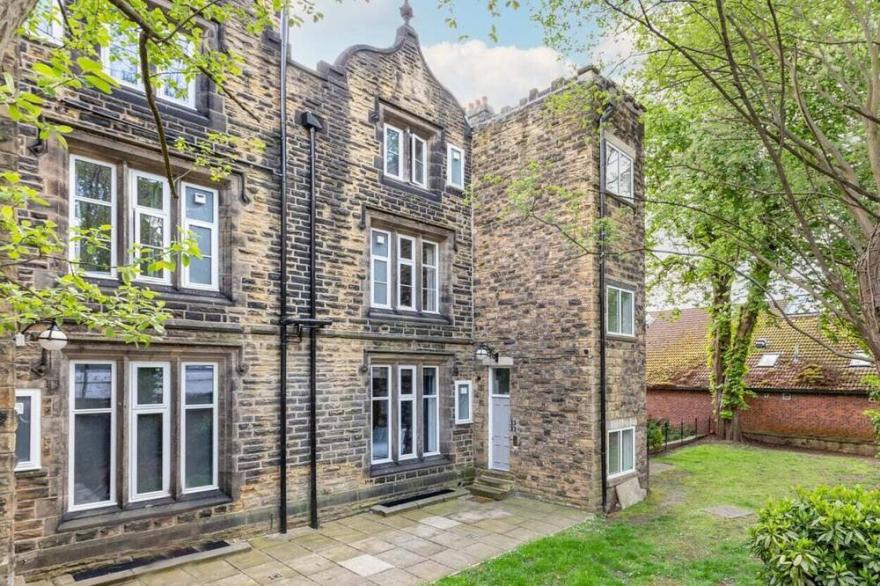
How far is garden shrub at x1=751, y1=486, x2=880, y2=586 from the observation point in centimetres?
486

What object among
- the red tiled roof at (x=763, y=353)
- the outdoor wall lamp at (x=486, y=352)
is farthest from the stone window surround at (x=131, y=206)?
the red tiled roof at (x=763, y=353)

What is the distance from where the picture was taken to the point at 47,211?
6.11 meters

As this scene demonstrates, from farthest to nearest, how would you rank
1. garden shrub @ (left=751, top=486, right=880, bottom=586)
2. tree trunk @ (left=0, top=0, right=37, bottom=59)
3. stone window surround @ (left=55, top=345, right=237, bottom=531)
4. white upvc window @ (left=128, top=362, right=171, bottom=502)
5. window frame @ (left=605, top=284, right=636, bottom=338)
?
window frame @ (left=605, top=284, right=636, bottom=338) → white upvc window @ (left=128, top=362, right=171, bottom=502) → stone window surround @ (left=55, top=345, right=237, bottom=531) → garden shrub @ (left=751, top=486, right=880, bottom=586) → tree trunk @ (left=0, top=0, right=37, bottom=59)

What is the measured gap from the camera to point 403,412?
1017 centimetres

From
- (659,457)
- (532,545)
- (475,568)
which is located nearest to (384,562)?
(475,568)

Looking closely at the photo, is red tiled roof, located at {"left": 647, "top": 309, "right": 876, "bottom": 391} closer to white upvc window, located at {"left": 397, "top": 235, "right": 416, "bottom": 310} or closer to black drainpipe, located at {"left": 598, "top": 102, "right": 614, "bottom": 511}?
black drainpipe, located at {"left": 598, "top": 102, "right": 614, "bottom": 511}

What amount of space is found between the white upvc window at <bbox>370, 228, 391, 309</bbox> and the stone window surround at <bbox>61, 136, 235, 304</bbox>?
2.78m

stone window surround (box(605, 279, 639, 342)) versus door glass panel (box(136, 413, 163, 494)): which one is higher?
stone window surround (box(605, 279, 639, 342))

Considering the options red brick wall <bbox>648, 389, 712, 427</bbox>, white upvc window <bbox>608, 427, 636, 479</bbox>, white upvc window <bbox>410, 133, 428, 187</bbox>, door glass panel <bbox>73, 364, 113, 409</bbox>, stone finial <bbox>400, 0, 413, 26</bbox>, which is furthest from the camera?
red brick wall <bbox>648, 389, 712, 427</bbox>

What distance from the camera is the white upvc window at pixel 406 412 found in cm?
1002

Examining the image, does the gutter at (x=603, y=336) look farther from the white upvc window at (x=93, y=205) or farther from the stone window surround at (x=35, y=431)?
the stone window surround at (x=35, y=431)

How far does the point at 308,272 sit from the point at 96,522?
444cm

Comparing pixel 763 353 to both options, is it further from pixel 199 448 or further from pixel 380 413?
pixel 199 448

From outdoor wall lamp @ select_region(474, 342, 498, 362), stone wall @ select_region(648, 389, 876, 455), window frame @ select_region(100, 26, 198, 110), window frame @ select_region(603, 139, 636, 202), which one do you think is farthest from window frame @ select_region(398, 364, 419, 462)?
stone wall @ select_region(648, 389, 876, 455)
